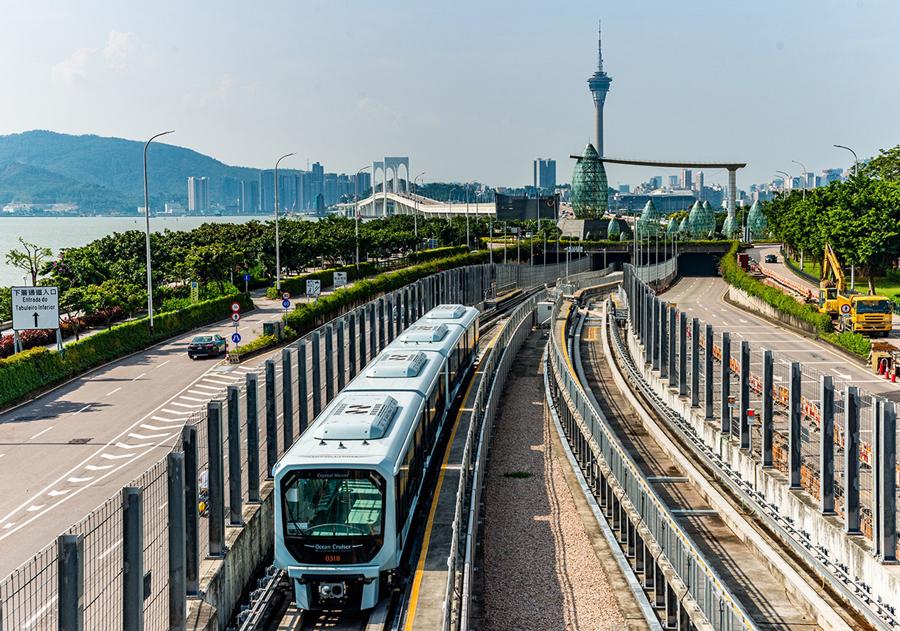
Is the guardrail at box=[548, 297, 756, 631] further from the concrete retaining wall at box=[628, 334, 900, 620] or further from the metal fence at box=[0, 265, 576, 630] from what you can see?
the metal fence at box=[0, 265, 576, 630]

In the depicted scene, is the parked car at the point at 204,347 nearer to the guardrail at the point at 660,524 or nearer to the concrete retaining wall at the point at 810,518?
the guardrail at the point at 660,524

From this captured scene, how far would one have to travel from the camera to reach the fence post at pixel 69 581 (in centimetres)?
1159

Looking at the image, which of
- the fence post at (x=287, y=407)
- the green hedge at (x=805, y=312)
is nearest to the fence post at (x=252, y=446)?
the fence post at (x=287, y=407)

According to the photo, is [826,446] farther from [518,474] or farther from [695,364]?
[518,474]

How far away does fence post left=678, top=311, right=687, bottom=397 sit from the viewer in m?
31.6

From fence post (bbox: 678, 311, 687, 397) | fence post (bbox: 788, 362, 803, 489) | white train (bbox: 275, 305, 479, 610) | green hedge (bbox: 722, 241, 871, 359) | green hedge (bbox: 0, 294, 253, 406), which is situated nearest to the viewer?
white train (bbox: 275, 305, 479, 610)

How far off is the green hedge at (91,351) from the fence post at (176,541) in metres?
24.1

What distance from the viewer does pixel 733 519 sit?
73.2 feet

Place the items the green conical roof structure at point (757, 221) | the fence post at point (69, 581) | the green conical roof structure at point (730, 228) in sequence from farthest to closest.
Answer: the green conical roof structure at point (757, 221)
the green conical roof structure at point (730, 228)
the fence post at point (69, 581)

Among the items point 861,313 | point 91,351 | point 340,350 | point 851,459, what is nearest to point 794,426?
point 851,459

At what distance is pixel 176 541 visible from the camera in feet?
49.2

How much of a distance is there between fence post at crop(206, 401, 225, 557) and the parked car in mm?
30535

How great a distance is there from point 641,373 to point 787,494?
22808mm

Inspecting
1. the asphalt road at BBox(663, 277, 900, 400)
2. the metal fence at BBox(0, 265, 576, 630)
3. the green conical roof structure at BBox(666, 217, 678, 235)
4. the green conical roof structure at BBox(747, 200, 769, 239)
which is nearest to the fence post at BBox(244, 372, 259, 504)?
the metal fence at BBox(0, 265, 576, 630)
